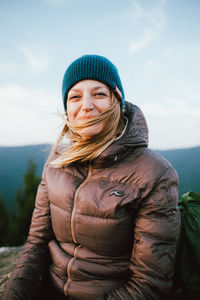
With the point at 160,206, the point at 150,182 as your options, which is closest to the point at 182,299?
the point at 160,206

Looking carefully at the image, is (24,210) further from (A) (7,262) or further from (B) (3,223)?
(A) (7,262)

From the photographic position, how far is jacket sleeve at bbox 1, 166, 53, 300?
4.55ft

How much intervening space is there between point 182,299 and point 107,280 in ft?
2.61

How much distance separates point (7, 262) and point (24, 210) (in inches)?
700

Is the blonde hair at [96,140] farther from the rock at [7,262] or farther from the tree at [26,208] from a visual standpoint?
the tree at [26,208]

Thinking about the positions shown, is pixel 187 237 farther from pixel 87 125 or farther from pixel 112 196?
pixel 87 125

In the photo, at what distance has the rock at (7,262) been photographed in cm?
228

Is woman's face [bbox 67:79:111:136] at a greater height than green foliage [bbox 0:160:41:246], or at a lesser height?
greater

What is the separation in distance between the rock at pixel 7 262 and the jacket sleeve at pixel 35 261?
914mm

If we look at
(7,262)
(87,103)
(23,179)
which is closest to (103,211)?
(87,103)

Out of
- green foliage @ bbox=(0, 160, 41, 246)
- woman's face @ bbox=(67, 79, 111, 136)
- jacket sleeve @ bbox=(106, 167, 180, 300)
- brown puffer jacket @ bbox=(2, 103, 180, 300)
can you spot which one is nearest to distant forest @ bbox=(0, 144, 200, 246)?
green foliage @ bbox=(0, 160, 41, 246)

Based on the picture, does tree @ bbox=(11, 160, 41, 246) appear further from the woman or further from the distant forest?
the woman

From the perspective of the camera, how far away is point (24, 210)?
18.7 meters

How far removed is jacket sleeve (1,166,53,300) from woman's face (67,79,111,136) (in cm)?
75
